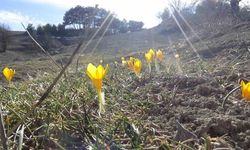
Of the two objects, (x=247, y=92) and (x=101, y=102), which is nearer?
(x=247, y=92)

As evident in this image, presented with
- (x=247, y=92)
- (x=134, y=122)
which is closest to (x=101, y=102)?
(x=134, y=122)

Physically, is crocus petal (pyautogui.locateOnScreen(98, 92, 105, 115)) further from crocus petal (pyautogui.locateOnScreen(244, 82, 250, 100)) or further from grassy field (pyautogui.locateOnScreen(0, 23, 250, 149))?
crocus petal (pyautogui.locateOnScreen(244, 82, 250, 100))

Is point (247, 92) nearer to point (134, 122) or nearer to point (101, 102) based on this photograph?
point (134, 122)

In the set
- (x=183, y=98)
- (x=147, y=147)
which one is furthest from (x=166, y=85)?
(x=147, y=147)

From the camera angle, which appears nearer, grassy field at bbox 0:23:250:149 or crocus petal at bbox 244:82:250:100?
grassy field at bbox 0:23:250:149

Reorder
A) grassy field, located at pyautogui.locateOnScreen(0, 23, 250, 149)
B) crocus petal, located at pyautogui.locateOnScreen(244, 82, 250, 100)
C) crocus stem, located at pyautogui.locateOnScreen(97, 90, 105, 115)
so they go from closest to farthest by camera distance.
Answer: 1. grassy field, located at pyautogui.locateOnScreen(0, 23, 250, 149)
2. crocus petal, located at pyautogui.locateOnScreen(244, 82, 250, 100)
3. crocus stem, located at pyautogui.locateOnScreen(97, 90, 105, 115)

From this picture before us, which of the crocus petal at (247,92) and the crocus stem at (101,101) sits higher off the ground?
the crocus petal at (247,92)

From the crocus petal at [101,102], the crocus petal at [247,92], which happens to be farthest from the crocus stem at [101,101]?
the crocus petal at [247,92]

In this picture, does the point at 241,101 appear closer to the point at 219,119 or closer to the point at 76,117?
the point at 219,119

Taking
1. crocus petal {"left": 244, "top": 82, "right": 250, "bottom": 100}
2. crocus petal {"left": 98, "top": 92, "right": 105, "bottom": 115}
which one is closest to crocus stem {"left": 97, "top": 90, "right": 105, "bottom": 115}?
crocus petal {"left": 98, "top": 92, "right": 105, "bottom": 115}

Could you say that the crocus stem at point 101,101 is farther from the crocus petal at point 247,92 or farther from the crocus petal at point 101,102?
the crocus petal at point 247,92

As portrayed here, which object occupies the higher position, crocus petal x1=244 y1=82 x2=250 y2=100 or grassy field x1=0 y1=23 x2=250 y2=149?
crocus petal x1=244 y1=82 x2=250 y2=100

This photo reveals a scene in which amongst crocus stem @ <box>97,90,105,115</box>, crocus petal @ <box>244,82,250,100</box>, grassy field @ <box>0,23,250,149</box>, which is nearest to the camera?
grassy field @ <box>0,23,250,149</box>
